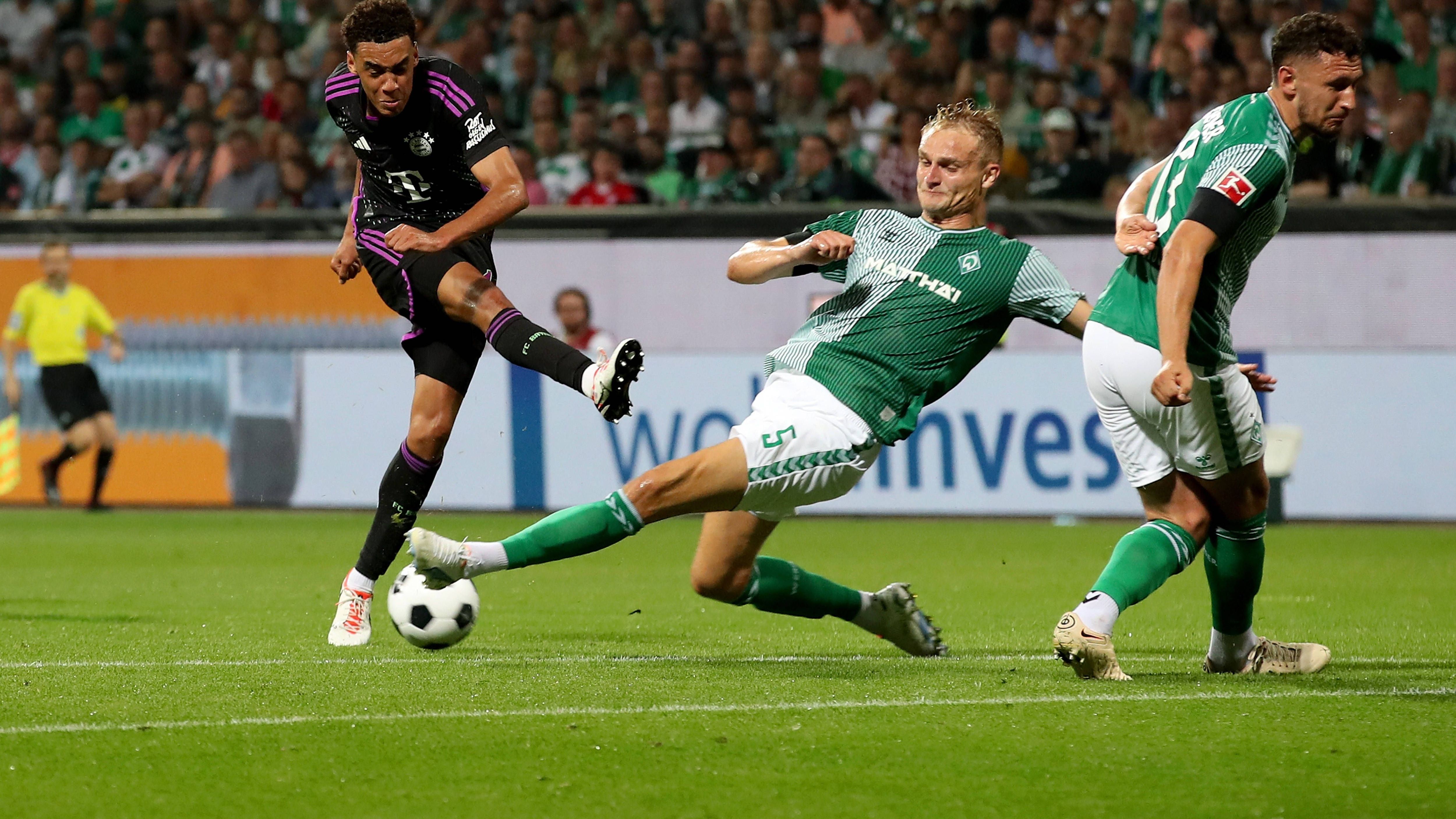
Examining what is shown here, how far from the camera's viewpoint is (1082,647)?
4953 mm

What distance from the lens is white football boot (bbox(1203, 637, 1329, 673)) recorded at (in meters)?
5.42

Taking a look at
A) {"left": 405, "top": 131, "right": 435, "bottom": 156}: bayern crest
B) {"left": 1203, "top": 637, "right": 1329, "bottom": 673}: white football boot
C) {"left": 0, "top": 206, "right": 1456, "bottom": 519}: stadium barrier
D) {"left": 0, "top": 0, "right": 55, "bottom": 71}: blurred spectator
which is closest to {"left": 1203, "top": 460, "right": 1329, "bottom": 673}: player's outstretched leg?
{"left": 1203, "top": 637, "right": 1329, "bottom": 673}: white football boot

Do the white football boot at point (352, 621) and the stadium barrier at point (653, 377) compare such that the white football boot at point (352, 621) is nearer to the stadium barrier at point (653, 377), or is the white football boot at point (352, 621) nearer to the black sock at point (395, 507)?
the black sock at point (395, 507)

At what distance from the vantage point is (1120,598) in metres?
5.01

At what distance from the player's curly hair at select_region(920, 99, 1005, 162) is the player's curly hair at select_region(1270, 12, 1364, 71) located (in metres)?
0.79

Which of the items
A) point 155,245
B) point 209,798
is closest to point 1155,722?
point 209,798

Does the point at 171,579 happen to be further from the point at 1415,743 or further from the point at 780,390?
the point at 1415,743

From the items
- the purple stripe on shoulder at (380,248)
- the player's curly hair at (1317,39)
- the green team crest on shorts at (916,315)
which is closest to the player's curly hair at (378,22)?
the purple stripe on shoulder at (380,248)

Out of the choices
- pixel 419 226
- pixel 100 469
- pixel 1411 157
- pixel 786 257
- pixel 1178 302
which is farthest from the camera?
pixel 100 469

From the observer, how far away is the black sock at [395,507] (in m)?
6.25

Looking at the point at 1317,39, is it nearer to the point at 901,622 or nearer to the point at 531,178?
the point at 901,622

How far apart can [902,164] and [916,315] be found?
892cm

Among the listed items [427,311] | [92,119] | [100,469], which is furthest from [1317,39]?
[92,119]

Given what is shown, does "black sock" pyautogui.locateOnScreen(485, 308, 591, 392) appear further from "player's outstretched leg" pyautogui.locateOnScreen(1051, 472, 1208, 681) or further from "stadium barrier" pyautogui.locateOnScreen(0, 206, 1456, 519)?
"stadium barrier" pyautogui.locateOnScreen(0, 206, 1456, 519)
